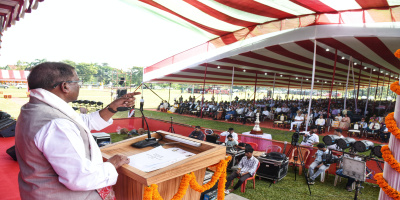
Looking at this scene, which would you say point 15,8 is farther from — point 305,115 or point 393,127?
point 305,115

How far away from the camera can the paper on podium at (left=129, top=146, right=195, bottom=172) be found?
129cm

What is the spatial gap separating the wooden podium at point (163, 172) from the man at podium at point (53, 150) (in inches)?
6.7

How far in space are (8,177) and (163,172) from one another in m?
4.37

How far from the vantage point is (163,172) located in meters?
1.18

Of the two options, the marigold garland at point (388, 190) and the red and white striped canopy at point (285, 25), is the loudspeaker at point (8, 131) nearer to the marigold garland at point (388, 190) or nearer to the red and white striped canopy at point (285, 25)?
the red and white striped canopy at point (285, 25)

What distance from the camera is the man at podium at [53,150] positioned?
3.24 ft

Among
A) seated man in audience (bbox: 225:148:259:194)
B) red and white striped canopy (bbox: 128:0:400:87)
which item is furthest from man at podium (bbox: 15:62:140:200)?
red and white striped canopy (bbox: 128:0:400:87)

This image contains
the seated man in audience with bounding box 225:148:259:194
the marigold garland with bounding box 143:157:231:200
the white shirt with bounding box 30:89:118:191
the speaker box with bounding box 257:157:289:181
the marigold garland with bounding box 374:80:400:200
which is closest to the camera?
the white shirt with bounding box 30:89:118:191

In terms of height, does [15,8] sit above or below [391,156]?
above

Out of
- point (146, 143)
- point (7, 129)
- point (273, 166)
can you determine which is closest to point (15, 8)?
point (7, 129)

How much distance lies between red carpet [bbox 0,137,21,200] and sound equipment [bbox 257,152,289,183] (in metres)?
4.99

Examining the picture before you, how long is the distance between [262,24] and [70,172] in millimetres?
9838

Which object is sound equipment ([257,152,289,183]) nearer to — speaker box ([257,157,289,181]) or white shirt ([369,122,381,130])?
speaker box ([257,157,289,181])

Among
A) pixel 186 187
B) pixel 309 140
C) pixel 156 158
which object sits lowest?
pixel 309 140
